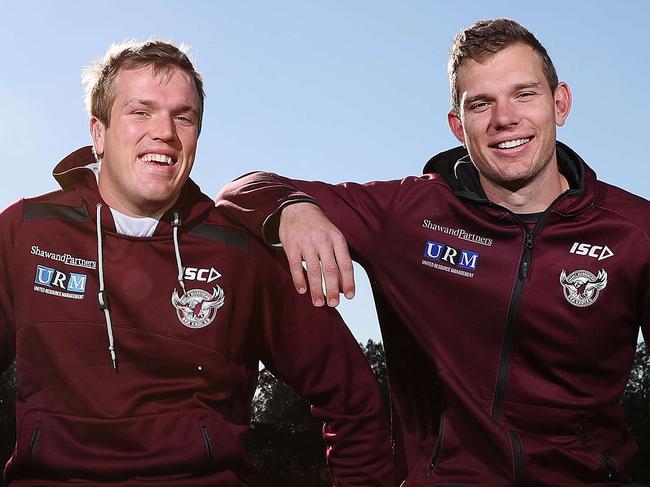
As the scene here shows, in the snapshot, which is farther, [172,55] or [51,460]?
[172,55]

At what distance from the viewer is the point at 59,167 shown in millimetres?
4172

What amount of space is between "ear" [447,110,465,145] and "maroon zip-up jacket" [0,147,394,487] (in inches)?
44.4

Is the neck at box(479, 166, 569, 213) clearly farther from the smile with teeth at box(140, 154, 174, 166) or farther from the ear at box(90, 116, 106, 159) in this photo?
the ear at box(90, 116, 106, 159)

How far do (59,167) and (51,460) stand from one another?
1362mm

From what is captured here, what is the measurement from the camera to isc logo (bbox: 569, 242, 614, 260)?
399cm

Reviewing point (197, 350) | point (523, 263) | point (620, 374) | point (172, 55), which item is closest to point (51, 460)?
point (197, 350)

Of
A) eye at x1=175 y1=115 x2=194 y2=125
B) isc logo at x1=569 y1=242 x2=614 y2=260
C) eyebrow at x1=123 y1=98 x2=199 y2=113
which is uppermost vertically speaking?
eyebrow at x1=123 y1=98 x2=199 y2=113

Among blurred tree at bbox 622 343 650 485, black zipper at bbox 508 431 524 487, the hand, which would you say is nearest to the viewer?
the hand

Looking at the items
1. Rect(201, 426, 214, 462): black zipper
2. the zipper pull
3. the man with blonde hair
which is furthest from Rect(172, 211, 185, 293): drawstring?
the zipper pull

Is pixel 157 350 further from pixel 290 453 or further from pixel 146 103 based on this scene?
pixel 290 453

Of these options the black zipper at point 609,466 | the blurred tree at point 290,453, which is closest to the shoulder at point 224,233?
the black zipper at point 609,466

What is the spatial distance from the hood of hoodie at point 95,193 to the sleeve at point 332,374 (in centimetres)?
34

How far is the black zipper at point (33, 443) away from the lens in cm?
375

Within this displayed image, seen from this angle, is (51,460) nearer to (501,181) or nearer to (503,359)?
(503,359)
